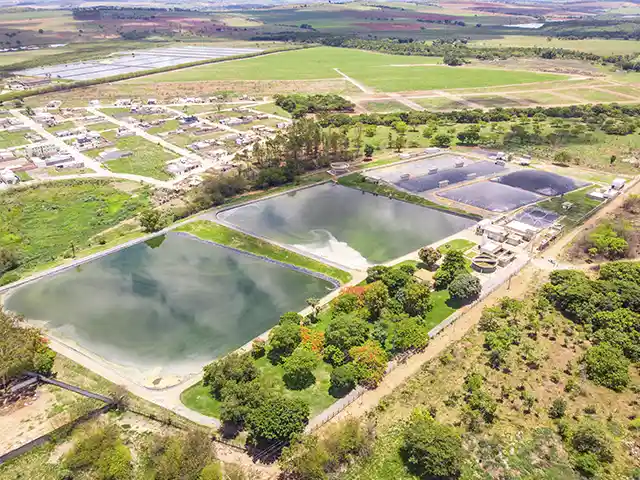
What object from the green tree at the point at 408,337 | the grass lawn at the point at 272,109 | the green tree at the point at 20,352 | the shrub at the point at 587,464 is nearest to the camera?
the shrub at the point at 587,464

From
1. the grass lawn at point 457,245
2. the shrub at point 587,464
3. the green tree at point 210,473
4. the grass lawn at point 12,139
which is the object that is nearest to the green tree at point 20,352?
the green tree at point 210,473

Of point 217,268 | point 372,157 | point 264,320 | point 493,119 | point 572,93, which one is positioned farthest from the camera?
point 572,93

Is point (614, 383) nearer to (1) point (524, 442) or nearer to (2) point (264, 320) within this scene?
(1) point (524, 442)

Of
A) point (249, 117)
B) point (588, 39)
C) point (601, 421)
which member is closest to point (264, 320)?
point (601, 421)

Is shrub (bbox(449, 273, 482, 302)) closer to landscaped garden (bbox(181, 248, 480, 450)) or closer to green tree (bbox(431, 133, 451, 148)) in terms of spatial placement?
landscaped garden (bbox(181, 248, 480, 450))

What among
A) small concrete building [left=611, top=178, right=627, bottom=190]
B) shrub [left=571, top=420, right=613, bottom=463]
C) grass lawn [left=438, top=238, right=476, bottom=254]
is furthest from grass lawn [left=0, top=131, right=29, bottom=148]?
small concrete building [left=611, top=178, right=627, bottom=190]

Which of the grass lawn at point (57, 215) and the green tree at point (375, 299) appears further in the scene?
the grass lawn at point (57, 215)

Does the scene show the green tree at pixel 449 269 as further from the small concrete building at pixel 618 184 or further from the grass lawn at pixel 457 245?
the small concrete building at pixel 618 184
